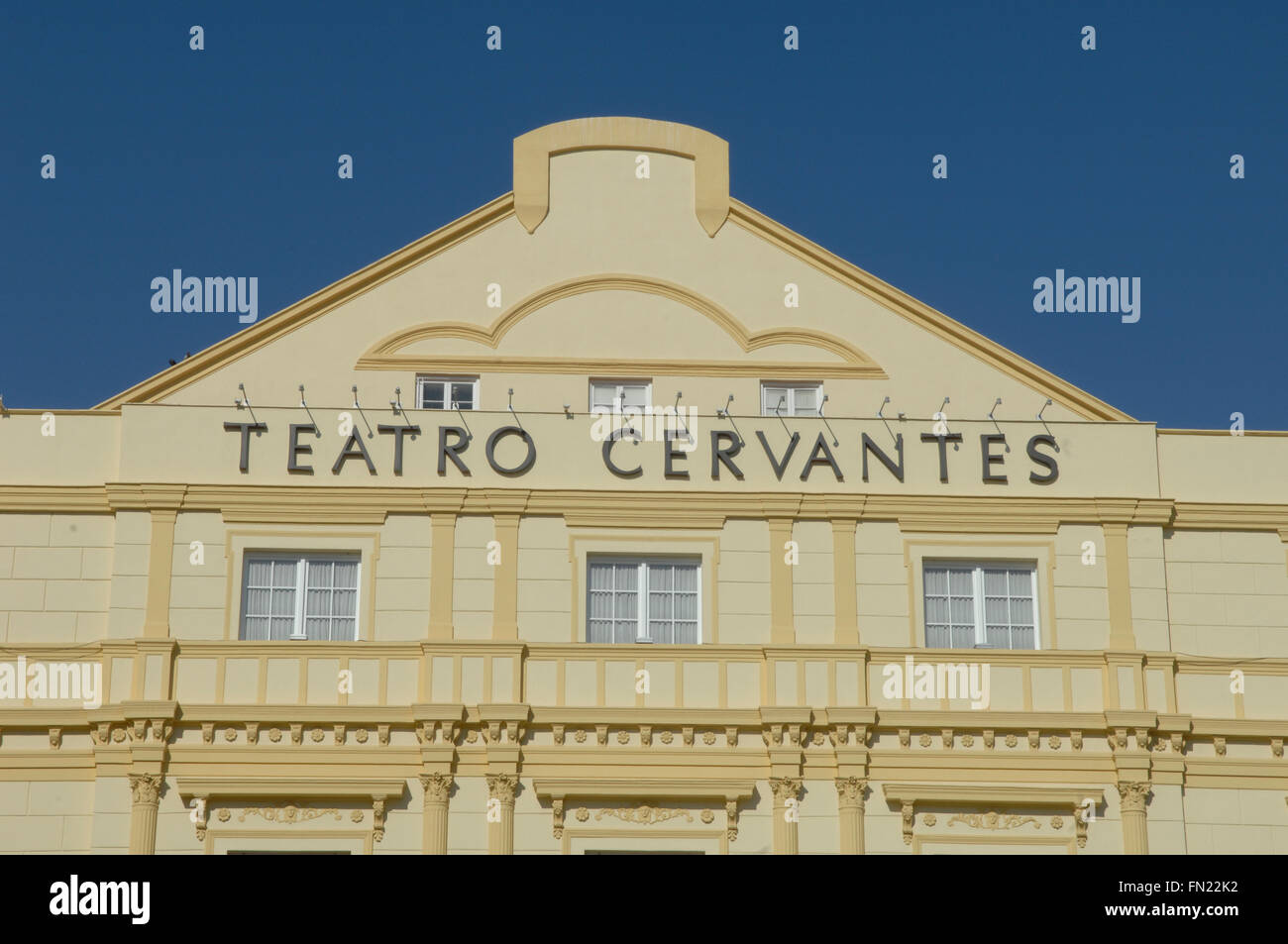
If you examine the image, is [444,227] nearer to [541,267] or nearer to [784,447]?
[541,267]

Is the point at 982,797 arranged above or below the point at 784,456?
below

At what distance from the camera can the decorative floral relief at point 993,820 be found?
28797 mm

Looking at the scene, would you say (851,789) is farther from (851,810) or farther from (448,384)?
(448,384)

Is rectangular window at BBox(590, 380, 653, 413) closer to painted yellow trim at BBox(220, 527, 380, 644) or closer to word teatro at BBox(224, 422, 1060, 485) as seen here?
word teatro at BBox(224, 422, 1060, 485)

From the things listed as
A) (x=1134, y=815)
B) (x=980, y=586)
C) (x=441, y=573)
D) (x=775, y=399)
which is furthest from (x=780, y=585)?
(x=1134, y=815)

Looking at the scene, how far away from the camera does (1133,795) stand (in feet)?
94.5

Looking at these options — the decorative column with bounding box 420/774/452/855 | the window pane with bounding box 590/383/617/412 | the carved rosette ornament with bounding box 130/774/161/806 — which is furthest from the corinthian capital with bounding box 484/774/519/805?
the window pane with bounding box 590/383/617/412

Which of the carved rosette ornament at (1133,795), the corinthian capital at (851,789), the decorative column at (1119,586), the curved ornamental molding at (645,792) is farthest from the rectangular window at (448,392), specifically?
the carved rosette ornament at (1133,795)

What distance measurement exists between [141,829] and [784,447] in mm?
11300

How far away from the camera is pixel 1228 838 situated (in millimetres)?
28953

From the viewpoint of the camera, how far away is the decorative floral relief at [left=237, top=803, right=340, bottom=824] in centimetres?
2834
